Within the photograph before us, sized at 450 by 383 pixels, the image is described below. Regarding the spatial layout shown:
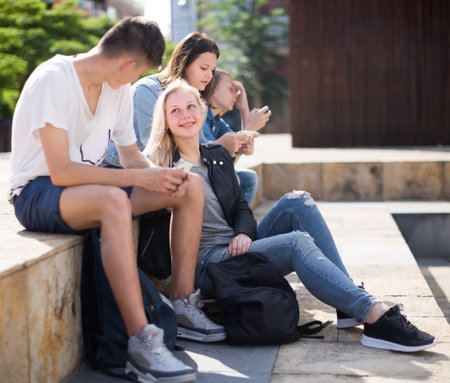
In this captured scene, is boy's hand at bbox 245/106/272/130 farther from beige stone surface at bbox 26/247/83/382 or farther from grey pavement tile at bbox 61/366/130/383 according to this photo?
grey pavement tile at bbox 61/366/130/383

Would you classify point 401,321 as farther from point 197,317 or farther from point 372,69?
point 372,69

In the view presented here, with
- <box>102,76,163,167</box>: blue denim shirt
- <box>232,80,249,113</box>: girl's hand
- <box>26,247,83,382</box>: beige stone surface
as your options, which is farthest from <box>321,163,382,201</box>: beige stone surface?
<box>26,247,83,382</box>: beige stone surface

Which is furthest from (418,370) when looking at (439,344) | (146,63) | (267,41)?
(267,41)

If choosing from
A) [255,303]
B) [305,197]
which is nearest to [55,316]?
[255,303]

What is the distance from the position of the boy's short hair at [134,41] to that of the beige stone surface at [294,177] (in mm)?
5723

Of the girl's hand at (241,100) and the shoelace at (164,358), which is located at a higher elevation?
the girl's hand at (241,100)

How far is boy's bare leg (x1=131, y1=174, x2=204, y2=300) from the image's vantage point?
3236 mm

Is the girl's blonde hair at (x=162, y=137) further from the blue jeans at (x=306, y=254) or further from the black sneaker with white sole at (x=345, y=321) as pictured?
the black sneaker with white sole at (x=345, y=321)

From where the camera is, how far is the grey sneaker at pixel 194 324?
10.8 ft

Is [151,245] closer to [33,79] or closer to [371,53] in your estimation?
[33,79]

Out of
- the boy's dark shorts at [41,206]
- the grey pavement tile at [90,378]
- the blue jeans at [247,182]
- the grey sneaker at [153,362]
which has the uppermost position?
the boy's dark shorts at [41,206]

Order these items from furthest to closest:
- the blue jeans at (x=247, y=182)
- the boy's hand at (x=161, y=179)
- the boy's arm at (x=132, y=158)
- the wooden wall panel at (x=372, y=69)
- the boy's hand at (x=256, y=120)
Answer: the wooden wall panel at (x=372, y=69) → the blue jeans at (x=247, y=182) → the boy's hand at (x=256, y=120) → the boy's arm at (x=132, y=158) → the boy's hand at (x=161, y=179)

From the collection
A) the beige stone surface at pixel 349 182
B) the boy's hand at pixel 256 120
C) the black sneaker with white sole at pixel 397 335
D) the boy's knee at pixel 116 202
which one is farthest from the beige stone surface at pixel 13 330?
the beige stone surface at pixel 349 182

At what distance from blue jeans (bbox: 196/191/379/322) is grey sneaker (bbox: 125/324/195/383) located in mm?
784
